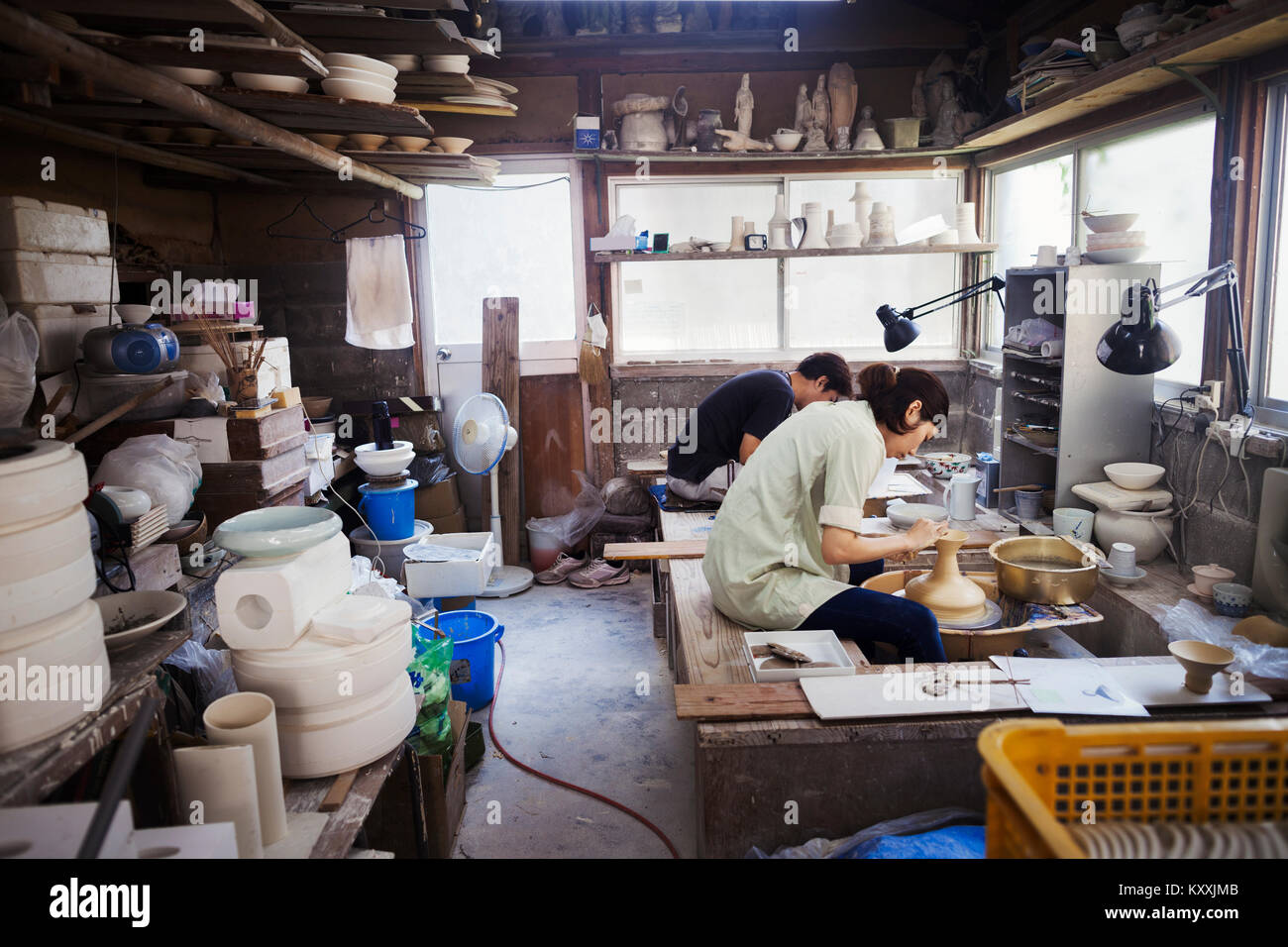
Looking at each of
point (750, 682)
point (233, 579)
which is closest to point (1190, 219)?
point (750, 682)

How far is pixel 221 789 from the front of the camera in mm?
2123

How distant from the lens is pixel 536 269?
7148 mm

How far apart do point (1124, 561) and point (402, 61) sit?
438cm

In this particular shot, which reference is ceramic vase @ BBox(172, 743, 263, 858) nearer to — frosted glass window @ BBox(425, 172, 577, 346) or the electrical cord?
the electrical cord

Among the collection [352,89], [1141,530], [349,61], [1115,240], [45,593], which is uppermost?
[349,61]

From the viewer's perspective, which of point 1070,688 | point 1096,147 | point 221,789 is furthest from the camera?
point 1096,147

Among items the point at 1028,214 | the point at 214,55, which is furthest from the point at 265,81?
the point at 1028,214

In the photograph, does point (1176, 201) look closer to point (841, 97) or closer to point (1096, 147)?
point (1096, 147)

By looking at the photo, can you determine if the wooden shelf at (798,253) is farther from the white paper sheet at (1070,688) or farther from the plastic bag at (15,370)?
the white paper sheet at (1070,688)

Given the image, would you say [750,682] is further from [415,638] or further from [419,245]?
[419,245]

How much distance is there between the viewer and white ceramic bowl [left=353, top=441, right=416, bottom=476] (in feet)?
→ 19.3

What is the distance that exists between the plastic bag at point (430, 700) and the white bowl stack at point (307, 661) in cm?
71

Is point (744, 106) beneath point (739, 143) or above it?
above
